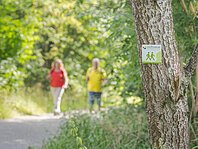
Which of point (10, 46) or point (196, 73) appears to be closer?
point (196, 73)

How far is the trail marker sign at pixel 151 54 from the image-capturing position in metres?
5.20

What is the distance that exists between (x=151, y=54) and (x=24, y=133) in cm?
587

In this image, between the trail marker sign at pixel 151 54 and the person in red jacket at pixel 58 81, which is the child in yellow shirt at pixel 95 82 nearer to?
the person in red jacket at pixel 58 81

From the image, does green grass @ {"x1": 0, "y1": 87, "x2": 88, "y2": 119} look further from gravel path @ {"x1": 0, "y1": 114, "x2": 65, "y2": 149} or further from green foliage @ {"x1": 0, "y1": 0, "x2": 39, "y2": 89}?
gravel path @ {"x1": 0, "y1": 114, "x2": 65, "y2": 149}

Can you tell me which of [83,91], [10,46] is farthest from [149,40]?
[83,91]

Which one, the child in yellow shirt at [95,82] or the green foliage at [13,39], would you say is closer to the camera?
the child in yellow shirt at [95,82]

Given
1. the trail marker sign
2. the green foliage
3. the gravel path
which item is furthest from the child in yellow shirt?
the trail marker sign

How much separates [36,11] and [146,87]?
13957mm

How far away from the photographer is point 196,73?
7516 mm

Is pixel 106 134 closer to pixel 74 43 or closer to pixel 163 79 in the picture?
pixel 163 79

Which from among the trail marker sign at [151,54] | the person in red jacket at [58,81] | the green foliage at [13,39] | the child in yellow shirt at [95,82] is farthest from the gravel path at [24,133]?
the trail marker sign at [151,54]

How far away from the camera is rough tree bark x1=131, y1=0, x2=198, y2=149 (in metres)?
5.20

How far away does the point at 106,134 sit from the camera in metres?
8.30

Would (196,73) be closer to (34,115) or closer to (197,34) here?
(197,34)
